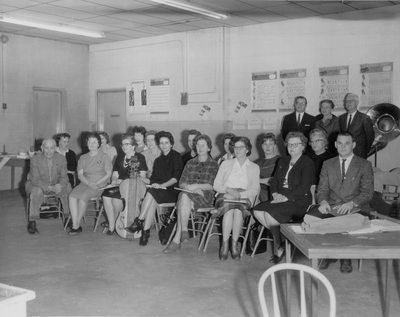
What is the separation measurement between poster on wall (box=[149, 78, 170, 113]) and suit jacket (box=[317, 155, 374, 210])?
17.0 ft

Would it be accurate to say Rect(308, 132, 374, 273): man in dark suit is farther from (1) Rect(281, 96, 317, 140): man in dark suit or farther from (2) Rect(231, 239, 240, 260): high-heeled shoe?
(1) Rect(281, 96, 317, 140): man in dark suit

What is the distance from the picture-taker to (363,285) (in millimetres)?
4156

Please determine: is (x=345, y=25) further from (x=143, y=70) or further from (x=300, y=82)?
(x=143, y=70)

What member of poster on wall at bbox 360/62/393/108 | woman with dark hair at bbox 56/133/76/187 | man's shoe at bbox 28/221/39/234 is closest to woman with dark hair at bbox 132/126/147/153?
woman with dark hair at bbox 56/133/76/187

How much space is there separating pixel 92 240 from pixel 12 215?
2101 mm

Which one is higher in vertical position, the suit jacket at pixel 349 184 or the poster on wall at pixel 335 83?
the poster on wall at pixel 335 83

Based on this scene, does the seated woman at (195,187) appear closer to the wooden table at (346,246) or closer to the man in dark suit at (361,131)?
the man in dark suit at (361,131)

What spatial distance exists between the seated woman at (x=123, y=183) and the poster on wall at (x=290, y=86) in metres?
2.94

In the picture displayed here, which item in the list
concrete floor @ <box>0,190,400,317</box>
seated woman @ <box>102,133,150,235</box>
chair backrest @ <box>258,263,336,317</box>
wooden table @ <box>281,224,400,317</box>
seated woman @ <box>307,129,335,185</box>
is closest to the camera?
chair backrest @ <box>258,263,336,317</box>

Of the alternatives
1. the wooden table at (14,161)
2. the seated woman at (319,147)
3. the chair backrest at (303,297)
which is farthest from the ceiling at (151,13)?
the chair backrest at (303,297)

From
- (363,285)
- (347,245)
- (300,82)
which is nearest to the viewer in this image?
(347,245)

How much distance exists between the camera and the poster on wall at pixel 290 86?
7910 mm

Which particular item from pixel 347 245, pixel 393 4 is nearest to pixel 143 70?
pixel 393 4

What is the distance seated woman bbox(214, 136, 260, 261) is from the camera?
5.01 meters
